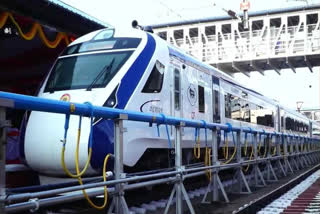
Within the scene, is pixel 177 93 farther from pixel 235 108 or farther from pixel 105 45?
pixel 235 108

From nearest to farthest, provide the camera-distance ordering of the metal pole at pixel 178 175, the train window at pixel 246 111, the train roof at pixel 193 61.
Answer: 1. the metal pole at pixel 178 175
2. the train roof at pixel 193 61
3. the train window at pixel 246 111

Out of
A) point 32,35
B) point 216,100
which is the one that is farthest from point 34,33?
point 216,100

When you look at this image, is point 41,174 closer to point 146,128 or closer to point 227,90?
point 146,128

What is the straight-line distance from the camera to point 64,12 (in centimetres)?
931

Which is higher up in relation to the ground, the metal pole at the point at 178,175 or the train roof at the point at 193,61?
the train roof at the point at 193,61

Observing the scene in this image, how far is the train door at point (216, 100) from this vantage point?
1178cm

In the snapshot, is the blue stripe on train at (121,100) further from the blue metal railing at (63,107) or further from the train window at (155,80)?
the blue metal railing at (63,107)

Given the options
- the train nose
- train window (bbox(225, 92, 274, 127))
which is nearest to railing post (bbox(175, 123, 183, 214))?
the train nose

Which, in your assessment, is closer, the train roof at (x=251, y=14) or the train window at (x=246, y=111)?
the train window at (x=246, y=111)

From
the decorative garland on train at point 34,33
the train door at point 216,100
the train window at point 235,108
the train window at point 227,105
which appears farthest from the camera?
the train window at point 235,108

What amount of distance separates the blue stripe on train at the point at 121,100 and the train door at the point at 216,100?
3.86m

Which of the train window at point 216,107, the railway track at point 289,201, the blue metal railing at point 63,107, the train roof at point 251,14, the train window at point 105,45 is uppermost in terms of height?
the train roof at point 251,14

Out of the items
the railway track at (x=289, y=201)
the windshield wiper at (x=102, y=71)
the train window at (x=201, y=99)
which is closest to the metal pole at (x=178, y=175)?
the railway track at (x=289, y=201)

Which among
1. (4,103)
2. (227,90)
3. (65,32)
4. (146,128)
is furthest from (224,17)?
(4,103)
